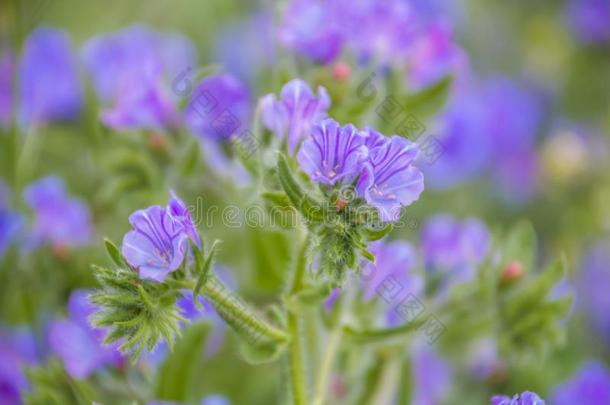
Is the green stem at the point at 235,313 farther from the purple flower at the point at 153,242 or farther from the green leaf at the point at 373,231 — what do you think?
the green leaf at the point at 373,231

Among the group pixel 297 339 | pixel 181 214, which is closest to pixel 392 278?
pixel 297 339

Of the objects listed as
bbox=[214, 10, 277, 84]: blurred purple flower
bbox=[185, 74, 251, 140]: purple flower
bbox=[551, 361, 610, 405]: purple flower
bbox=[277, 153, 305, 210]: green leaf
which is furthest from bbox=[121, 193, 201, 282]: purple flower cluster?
bbox=[214, 10, 277, 84]: blurred purple flower

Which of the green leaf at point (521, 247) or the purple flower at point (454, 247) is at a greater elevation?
the purple flower at point (454, 247)

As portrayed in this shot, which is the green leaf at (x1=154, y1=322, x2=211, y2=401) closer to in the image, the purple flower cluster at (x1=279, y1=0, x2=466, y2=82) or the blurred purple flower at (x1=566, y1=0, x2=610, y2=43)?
the purple flower cluster at (x1=279, y1=0, x2=466, y2=82)

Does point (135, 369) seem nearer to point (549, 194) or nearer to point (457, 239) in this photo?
point (457, 239)

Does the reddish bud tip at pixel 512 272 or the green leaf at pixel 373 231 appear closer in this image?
the green leaf at pixel 373 231

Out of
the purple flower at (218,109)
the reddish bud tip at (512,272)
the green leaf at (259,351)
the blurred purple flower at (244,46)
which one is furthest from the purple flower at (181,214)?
the blurred purple flower at (244,46)
